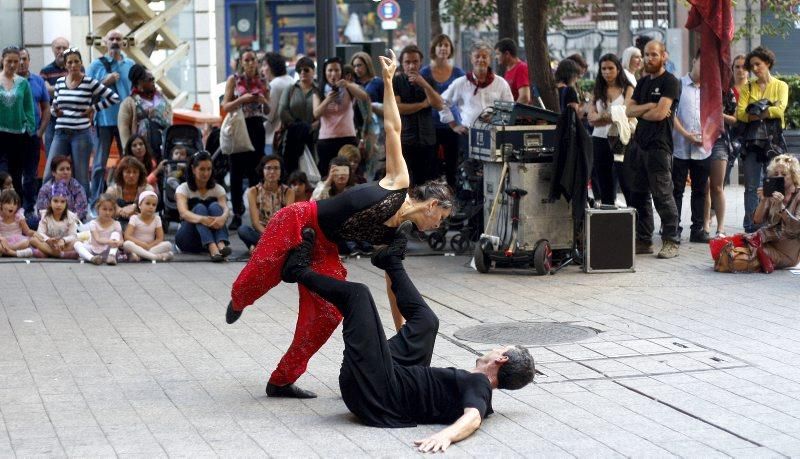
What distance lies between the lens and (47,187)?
1384 cm

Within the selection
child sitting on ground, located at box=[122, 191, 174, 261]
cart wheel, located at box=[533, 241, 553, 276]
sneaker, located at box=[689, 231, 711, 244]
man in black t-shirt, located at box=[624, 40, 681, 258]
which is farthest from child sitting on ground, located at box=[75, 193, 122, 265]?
sneaker, located at box=[689, 231, 711, 244]

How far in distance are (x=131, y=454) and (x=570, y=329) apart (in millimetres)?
3889

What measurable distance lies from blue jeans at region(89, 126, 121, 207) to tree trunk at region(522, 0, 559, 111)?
4.86m

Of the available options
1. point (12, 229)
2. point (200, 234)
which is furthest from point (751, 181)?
point (12, 229)

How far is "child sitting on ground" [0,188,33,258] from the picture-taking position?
1303 centimetres

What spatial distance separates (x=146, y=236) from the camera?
43.3ft

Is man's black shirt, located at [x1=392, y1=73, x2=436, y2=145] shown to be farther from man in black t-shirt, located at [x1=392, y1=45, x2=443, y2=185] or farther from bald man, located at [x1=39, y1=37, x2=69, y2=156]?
bald man, located at [x1=39, y1=37, x2=69, y2=156]

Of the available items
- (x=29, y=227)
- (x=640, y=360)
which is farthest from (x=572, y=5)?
(x=640, y=360)

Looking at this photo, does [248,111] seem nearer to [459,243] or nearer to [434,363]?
[459,243]

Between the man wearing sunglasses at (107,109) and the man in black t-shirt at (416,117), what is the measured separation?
3613 millimetres

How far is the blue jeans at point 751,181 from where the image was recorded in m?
14.2

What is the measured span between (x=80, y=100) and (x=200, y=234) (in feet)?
9.32

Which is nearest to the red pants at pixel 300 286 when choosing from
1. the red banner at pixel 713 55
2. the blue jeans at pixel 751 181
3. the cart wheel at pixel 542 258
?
the cart wheel at pixel 542 258

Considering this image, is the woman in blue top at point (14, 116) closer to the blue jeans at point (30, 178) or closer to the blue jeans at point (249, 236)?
the blue jeans at point (30, 178)
